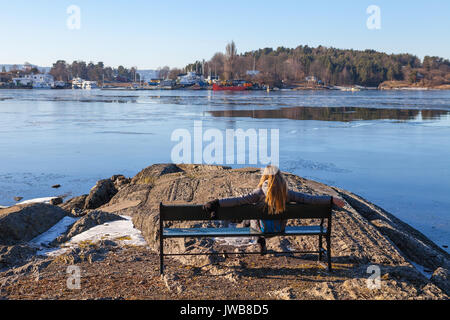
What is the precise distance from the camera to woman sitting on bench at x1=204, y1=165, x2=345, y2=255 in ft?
16.5

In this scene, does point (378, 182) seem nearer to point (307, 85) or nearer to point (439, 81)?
point (307, 85)

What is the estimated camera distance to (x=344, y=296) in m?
4.45

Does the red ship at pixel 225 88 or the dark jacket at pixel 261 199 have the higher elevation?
the red ship at pixel 225 88

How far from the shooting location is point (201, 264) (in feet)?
17.9

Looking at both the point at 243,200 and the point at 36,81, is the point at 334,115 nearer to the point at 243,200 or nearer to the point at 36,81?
the point at 243,200

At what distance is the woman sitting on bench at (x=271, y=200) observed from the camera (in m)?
5.02

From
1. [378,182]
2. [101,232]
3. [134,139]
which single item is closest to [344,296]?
[101,232]

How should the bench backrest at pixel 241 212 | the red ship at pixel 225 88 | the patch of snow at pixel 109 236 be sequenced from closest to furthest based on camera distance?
the bench backrest at pixel 241 212 < the patch of snow at pixel 109 236 < the red ship at pixel 225 88

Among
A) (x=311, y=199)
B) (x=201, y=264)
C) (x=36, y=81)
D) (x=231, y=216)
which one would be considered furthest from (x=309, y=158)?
(x=36, y=81)

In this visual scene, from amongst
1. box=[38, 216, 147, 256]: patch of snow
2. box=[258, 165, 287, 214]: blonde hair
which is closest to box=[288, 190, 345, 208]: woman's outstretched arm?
box=[258, 165, 287, 214]: blonde hair

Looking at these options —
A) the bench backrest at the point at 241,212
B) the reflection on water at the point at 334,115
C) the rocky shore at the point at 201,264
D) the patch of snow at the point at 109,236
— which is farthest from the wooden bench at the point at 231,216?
the reflection on water at the point at 334,115

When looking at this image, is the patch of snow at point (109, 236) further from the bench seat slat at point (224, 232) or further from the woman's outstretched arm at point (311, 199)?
the woman's outstretched arm at point (311, 199)

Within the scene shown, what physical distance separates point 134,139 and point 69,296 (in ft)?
53.3

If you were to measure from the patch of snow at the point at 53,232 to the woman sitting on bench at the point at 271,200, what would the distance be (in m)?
2.94
